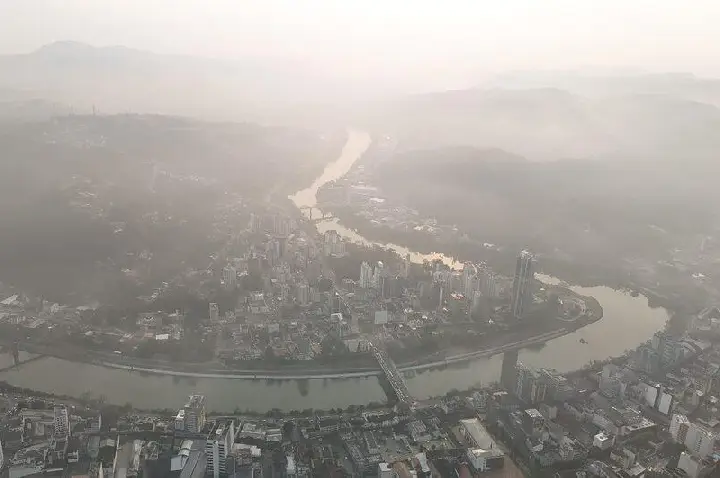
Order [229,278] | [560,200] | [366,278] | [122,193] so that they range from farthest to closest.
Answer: [560,200] → [122,193] → [366,278] → [229,278]

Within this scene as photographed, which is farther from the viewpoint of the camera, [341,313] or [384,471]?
[341,313]

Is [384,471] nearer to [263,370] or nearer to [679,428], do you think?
[263,370]

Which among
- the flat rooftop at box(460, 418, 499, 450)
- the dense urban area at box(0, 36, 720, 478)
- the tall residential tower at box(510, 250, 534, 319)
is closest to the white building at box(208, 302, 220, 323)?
the dense urban area at box(0, 36, 720, 478)

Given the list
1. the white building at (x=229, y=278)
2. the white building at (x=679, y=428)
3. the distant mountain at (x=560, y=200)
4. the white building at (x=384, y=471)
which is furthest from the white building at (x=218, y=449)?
the distant mountain at (x=560, y=200)

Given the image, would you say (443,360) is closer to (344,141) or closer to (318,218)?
(318,218)

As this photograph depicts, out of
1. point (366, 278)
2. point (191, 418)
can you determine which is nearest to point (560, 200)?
point (366, 278)

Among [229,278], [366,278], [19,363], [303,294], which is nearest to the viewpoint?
[19,363]

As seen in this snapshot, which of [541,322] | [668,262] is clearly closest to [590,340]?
[541,322]
